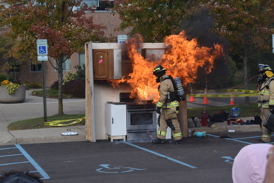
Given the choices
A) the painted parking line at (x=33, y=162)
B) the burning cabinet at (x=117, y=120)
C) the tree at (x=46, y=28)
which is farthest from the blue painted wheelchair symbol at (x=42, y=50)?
the painted parking line at (x=33, y=162)

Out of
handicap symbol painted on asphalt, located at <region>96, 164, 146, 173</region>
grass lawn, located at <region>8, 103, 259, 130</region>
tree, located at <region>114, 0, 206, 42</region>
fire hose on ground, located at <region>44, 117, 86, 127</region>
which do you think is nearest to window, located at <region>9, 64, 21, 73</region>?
grass lawn, located at <region>8, 103, 259, 130</region>

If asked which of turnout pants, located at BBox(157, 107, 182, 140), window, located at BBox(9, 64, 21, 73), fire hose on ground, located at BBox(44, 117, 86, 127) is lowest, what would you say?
fire hose on ground, located at BBox(44, 117, 86, 127)

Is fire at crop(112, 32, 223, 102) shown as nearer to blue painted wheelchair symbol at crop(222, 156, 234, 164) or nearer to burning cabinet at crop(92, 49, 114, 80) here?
burning cabinet at crop(92, 49, 114, 80)

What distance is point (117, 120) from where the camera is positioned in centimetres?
1130

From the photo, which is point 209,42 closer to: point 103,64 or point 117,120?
point 103,64

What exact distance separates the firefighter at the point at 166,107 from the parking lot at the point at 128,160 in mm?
268

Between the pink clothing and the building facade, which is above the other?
the building facade

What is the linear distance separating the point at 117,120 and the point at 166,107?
1.27 m

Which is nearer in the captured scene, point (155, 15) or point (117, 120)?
point (117, 120)

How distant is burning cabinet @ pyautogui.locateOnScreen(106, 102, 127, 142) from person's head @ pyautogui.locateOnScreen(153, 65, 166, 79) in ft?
3.77

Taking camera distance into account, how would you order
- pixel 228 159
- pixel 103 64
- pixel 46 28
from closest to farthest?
pixel 228 159 → pixel 103 64 → pixel 46 28

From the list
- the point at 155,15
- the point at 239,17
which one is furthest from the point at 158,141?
the point at 239,17

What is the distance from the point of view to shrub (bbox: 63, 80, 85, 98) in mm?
24781

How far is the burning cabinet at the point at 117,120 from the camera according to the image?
1128 cm
